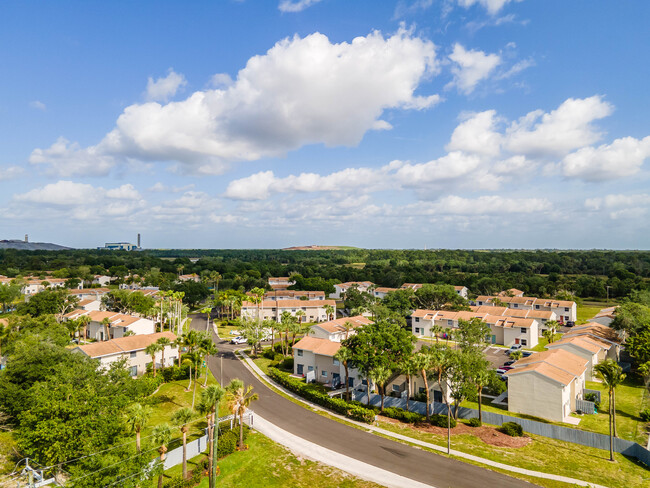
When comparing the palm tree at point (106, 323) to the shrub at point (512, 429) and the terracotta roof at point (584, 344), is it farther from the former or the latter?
the terracotta roof at point (584, 344)

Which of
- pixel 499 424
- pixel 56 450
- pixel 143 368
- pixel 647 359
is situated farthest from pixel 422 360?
pixel 143 368

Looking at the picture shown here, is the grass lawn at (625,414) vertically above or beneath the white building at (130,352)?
beneath

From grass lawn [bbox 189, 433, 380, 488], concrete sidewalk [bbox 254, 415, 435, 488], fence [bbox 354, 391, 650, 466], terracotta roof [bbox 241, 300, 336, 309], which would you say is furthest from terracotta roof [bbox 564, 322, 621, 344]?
Answer: terracotta roof [bbox 241, 300, 336, 309]

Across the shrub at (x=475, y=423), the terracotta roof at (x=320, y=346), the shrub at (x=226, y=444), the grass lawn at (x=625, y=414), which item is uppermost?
the terracotta roof at (x=320, y=346)

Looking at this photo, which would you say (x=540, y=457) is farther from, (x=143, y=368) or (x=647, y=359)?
(x=143, y=368)

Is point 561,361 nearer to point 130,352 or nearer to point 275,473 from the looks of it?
point 275,473

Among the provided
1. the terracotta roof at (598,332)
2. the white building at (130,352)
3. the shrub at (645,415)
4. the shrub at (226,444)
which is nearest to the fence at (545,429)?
the shrub at (645,415)

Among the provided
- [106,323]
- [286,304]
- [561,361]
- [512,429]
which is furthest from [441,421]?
[286,304]
